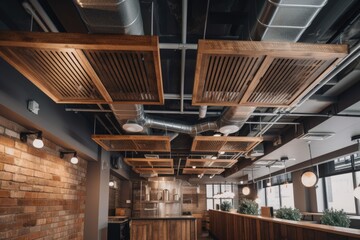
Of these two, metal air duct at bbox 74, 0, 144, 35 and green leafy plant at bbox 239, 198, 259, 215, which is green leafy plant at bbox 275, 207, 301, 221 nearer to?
green leafy plant at bbox 239, 198, 259, 215

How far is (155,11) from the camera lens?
343 cm

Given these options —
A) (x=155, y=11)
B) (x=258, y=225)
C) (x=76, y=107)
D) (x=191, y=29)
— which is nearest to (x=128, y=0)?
(x=155, y=11)

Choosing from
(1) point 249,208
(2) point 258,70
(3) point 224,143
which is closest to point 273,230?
(3) point 224,143

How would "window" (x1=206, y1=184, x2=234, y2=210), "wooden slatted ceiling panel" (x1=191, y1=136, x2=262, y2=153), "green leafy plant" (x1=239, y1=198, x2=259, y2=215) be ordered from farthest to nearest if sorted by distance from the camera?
"window" (x1=206, y1=184, x2=234, y2=210) → "green leafy plant" (x1=239, y1=198, x2=259, y2=215) → "wooden slatted ceiling panel" (x1=191, y1=136, x2=262, y2=153)

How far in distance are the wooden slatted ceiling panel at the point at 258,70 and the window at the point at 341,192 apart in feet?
23.7

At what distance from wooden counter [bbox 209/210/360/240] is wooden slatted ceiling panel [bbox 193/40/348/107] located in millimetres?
1764

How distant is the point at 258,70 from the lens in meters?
2.78

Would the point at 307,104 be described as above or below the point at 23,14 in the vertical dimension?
below

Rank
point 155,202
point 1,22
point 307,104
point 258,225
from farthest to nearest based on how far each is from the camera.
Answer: point 155,202 < point 258,225 < point 307,104 < point 1,22

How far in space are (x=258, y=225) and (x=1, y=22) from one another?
5.96 metres

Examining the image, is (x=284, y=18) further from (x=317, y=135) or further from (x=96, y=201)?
(x=96, y=201)

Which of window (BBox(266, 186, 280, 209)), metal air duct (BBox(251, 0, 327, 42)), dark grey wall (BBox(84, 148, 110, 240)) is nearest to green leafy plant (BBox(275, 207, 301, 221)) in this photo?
dark grey wall (BBox(84, 148, 110, 240))

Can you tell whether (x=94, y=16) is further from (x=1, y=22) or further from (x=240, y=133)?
(x=240, y=133)

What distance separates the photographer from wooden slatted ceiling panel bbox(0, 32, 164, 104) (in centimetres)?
242
